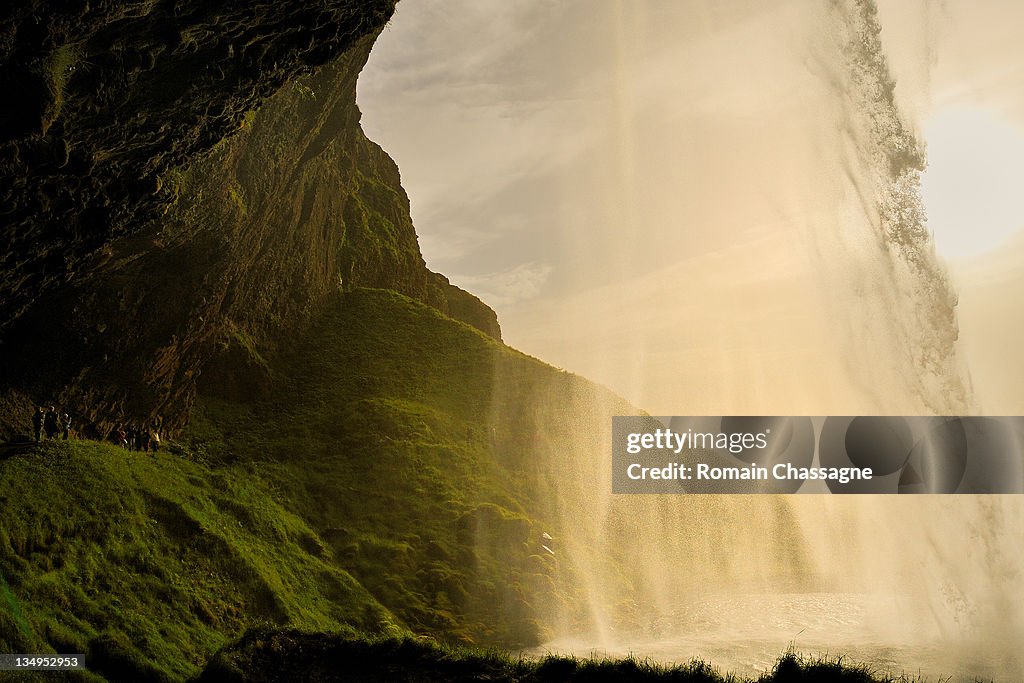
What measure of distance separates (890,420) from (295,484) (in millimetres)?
37620

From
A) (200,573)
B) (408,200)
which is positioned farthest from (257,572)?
(408,200)

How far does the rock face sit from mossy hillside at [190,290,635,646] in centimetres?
409

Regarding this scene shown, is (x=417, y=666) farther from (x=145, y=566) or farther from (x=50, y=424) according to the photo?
(x=50, y=424)

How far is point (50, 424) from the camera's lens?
26.9 m

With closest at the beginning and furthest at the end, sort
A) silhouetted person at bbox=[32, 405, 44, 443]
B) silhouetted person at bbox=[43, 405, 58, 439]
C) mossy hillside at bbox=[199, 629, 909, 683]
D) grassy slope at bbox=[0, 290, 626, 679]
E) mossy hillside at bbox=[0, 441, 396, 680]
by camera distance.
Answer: mossy hillside at bbox=[199, 629, 909, 683] < mossy hillside at bbox=[0, 441, 396, 680] < grassy slope at bbox=[0, 290, 626, 679] < silhouetted person at bbox=[32, 405, 44, 443] < silhouetted person at bbox=[43, 405, 58, 439]

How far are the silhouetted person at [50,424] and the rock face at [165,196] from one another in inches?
29.5

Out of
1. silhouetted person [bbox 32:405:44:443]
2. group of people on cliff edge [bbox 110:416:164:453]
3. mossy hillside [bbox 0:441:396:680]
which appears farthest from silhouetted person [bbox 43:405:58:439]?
group of people on cliff edge [bbox 110:416:164:453]

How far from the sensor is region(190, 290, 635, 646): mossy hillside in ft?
127

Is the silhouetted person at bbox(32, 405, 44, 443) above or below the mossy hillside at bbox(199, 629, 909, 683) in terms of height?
above

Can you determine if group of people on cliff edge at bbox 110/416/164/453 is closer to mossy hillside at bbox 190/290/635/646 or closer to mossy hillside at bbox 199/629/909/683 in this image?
mossy hillside at bbox 190/290/635/646

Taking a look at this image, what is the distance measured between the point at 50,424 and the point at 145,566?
7915 millimetres

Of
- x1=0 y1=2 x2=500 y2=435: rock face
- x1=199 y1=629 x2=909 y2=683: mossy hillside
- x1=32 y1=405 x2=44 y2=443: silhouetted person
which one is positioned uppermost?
x1=0 y1=2 x2=500 y2=435: rock face

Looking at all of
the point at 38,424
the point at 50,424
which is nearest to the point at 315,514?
the point at 50,424

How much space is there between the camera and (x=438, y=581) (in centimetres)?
3862
